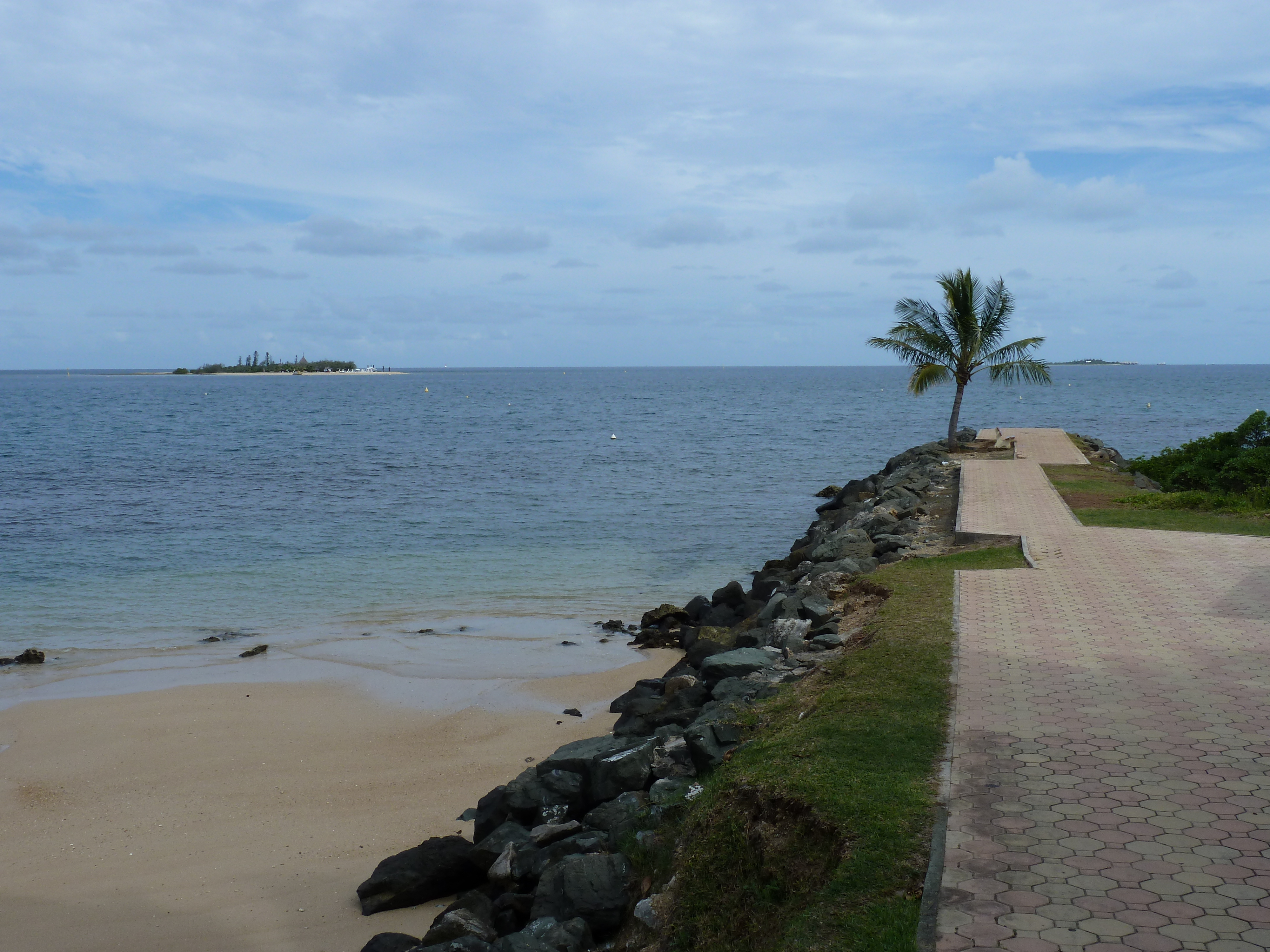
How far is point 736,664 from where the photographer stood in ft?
30.0

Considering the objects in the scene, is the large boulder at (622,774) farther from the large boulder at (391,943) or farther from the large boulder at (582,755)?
the large boulder at (391,943)

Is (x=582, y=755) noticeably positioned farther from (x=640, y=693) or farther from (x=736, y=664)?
(x=640, y=693)

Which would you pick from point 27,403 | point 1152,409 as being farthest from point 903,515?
point 27,403

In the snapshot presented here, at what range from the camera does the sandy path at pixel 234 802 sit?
277 inches

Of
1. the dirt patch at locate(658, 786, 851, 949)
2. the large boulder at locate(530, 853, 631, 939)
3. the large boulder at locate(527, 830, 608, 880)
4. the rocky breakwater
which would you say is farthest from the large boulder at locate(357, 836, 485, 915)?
the dirt patch at locate(658, 786, 851, 949)

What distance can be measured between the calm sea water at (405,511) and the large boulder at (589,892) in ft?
29.9

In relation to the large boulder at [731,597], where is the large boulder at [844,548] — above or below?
above

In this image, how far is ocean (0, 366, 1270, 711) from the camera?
16109 millimetres

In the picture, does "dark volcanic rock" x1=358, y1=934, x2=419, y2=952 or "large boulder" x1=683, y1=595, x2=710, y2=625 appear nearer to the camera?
"dark volcanic rock" x1=358, y1=934, x2=419, y2=952

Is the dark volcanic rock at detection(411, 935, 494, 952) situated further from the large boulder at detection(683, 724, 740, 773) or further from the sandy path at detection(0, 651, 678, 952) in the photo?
the large boulder at detection(683, 724, 740, 773)

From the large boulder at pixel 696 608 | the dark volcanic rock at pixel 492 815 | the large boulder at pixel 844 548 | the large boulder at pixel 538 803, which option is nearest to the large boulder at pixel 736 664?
the large boulder at pixel 538 803

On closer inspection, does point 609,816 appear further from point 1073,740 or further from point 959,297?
point 959,297

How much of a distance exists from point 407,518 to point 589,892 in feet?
69.3

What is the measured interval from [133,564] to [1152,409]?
226 feet
